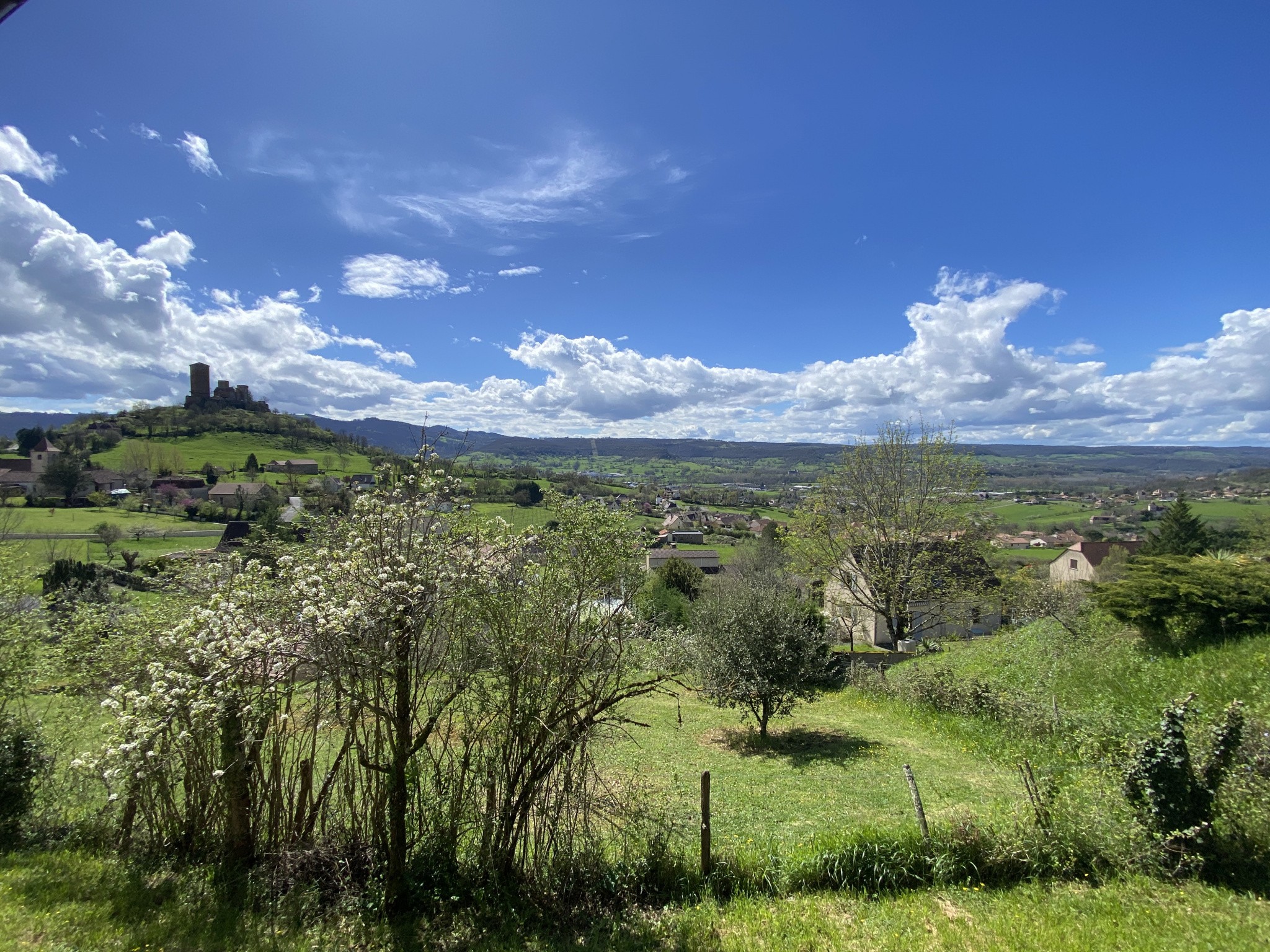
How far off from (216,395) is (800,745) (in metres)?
128

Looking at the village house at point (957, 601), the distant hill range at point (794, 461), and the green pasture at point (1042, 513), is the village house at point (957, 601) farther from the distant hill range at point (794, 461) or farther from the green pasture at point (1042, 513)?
the distant hill range at point (794, 461)

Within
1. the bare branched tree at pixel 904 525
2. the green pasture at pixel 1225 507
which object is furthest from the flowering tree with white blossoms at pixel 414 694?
the green pasture at pixel 1225 507

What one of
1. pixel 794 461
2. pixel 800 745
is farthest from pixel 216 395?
pixel 794 461

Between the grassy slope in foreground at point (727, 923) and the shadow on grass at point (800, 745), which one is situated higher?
the grassy slope in foreground at point (727, 923)

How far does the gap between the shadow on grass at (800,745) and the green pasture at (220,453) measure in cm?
6017

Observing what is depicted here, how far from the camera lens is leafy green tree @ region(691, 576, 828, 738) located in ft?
42.8

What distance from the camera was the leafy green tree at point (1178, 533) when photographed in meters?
30.4

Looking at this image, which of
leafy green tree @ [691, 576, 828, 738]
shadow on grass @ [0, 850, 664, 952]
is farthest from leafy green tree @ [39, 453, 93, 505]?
shadow on grass @ [0, 850, 664, 952]

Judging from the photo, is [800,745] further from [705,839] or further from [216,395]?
[216,395]

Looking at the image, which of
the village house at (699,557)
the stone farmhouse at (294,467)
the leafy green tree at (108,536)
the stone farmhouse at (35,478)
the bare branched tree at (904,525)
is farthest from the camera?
the stone farmhouse at (294,467)

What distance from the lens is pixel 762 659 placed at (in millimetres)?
13094

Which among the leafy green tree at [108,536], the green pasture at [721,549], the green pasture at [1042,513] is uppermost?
the leafy green tree at [108,536]

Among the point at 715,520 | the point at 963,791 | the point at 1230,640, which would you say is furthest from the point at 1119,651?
the point at 715,520

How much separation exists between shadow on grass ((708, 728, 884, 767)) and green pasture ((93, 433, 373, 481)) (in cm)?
6017
